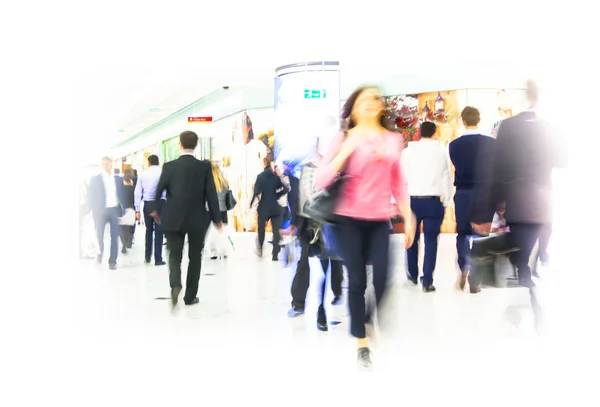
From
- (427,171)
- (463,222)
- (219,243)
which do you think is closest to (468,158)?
(427,171)

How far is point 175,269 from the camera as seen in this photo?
5.65 metres

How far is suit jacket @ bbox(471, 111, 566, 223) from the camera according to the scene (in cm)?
416

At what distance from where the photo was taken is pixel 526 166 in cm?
418

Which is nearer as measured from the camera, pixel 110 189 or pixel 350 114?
pixel 350 114

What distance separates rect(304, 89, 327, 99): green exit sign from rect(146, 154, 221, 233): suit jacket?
532cm

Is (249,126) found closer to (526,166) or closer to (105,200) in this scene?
(105,200)

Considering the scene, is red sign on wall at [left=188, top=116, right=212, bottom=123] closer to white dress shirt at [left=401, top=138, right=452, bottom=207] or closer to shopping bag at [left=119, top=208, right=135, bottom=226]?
shopping bag at [left=119, top=208, right=135, bottom=226]

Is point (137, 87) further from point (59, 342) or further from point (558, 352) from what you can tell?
point (558, 352)

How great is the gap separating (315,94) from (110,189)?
366 cm

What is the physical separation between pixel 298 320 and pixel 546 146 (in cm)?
227

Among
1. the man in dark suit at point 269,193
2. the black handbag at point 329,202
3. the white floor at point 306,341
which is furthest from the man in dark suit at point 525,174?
the man in dark suit at point 269,193

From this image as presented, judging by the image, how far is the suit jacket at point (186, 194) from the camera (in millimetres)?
5484

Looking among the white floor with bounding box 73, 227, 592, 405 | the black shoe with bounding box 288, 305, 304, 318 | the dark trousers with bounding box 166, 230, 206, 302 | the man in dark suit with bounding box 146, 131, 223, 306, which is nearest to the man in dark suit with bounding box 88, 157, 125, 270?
the white floor with bounding box 73, 227, 592, 405

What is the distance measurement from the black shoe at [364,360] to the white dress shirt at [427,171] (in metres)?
2.89
